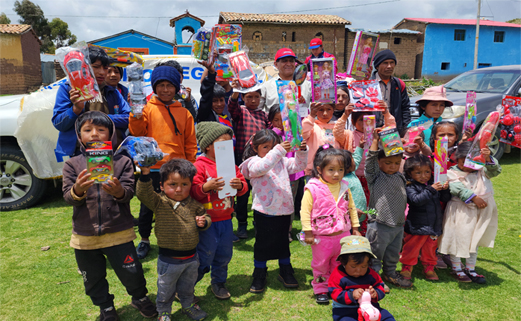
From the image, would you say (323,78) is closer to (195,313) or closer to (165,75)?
(165,75)

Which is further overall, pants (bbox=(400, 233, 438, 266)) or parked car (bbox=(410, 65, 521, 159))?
parked car (bbox=(410, 65, 521, 159))

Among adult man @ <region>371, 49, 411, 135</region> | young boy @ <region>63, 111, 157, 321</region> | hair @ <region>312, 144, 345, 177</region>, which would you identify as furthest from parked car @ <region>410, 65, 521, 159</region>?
young boy @ <region>63, 111, 157, 321</region>

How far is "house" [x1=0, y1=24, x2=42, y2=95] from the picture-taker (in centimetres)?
2211

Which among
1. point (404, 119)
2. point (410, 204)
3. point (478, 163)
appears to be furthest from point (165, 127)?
point (478, 163)

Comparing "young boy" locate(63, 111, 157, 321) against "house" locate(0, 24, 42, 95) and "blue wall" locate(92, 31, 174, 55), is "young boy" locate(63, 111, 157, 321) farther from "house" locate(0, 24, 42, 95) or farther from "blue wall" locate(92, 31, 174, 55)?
"house" locate(0, 24, 42, 95)

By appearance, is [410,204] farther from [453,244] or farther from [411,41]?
[411,41]

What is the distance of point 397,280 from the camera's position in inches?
117

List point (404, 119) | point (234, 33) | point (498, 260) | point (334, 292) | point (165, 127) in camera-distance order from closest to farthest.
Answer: point (334, 292) → point (165, 127) → point (234, 33) → point (498, 260) → point (404, 119)

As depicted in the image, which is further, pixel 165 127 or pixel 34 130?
pixel 34 130

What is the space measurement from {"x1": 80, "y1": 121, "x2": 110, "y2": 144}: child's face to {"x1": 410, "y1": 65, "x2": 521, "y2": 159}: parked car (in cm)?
559

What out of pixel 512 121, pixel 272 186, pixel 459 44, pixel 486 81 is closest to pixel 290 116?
pixel 272 186

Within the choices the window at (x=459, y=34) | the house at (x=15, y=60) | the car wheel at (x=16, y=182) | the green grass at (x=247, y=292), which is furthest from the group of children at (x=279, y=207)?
the window at (x=459, y=34)

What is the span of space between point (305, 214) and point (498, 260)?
2318mm

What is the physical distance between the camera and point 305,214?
8.82 feet
